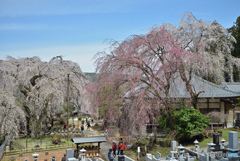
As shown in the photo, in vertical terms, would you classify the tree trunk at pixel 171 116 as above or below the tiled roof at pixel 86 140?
above

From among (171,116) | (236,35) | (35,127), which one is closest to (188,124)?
(171,116)

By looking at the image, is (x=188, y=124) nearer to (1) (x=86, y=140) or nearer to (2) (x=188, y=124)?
(2) (x=188, y=124)

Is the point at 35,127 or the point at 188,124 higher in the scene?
the point at 188,124

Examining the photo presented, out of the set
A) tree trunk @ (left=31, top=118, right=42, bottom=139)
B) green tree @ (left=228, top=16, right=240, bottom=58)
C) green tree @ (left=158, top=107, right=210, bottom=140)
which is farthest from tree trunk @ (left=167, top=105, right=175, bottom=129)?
green tree @ (left=228, top=16, right=240, bottom=58)

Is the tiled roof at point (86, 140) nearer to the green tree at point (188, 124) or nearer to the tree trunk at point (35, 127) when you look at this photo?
the green tree at point (188, 124)

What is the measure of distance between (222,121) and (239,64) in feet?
33.2

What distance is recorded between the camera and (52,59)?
1026 inches

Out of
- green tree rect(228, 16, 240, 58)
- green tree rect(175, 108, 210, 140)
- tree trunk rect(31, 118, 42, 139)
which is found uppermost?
green tree rect(228, 16, 240, 58)

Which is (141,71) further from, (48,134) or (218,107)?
(48,134)

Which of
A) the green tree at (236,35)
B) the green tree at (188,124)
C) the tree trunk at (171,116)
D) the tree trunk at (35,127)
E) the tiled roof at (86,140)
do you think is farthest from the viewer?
the green tree at (236,35)

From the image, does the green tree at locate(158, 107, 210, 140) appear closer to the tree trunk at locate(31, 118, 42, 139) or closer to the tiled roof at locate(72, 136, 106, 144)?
the tiled roof at locate(72, 136, 106, 144)

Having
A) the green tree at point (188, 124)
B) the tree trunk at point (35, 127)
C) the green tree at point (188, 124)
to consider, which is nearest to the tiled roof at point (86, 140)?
the green tree at point (188, 124)

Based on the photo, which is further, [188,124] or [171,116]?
[171,116]

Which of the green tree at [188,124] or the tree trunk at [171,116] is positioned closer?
the green tree at [188,124]
